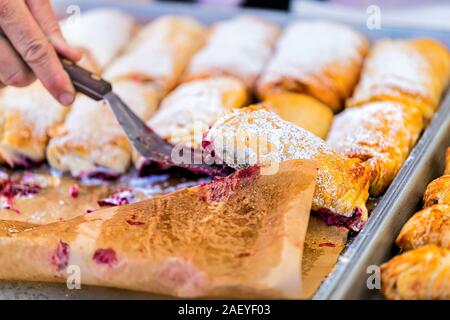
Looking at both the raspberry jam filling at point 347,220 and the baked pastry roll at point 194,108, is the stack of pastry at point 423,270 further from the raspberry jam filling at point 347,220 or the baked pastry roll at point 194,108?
the baked pastry roll at point 194,108

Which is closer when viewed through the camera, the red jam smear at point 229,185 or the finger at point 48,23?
the red jam smear at point 229,185

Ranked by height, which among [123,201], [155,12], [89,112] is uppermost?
[155,12]

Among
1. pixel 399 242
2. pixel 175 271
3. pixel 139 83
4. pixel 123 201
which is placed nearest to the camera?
pixel 175 271

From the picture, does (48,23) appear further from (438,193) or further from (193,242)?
(438,193)

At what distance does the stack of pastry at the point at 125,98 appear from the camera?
196 centimetres

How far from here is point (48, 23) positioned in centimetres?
196

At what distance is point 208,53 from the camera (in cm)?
238

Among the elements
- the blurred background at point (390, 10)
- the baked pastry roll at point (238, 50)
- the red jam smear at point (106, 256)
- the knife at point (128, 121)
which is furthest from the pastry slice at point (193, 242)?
the blurred background at point (390, 10)

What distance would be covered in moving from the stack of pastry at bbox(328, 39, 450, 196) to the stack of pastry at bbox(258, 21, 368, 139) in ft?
0.19

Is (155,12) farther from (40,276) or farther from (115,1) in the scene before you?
(40,276)

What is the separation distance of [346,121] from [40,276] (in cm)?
102

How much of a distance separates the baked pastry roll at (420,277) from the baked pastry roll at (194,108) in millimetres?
810

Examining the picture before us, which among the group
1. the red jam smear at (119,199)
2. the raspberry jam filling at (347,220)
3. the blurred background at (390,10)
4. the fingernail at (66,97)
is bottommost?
the red jam smear at (119,199)

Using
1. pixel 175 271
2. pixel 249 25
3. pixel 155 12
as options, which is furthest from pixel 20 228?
pixel 155 12
